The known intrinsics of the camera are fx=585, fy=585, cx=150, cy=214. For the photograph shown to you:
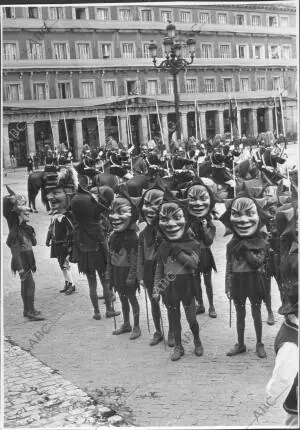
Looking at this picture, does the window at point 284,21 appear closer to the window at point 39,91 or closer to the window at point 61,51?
the window at point 61,51

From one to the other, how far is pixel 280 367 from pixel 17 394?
254 centimetres

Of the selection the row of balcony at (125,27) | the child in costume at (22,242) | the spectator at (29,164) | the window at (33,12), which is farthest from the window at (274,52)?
the child in costume at (22,242)

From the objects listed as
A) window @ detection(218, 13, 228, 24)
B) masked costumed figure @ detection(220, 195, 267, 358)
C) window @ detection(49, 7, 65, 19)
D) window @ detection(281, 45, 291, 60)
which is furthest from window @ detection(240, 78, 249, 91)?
window @ detection(49, 7, 65, 19)

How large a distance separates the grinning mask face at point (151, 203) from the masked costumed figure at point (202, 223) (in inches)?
15.9

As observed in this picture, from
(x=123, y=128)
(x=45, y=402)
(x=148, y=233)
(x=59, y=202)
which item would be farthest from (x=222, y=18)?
(x=45, y=402)

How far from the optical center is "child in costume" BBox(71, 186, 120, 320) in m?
7.41

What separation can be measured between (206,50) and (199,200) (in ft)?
6.82

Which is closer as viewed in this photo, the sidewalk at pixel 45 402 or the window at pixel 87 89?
the sidewalk at pixel 45 402

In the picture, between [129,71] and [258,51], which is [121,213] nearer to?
[129,71]

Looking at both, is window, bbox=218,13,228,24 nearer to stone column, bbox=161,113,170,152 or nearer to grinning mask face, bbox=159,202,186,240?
grinning mask face, bbox=159,202,186,240

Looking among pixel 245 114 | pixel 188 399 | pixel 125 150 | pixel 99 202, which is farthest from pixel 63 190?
pixel 188 399

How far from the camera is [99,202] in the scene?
24.7ft

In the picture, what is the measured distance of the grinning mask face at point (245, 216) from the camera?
5.74m

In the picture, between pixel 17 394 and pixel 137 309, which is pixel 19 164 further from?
pixel 17 394
